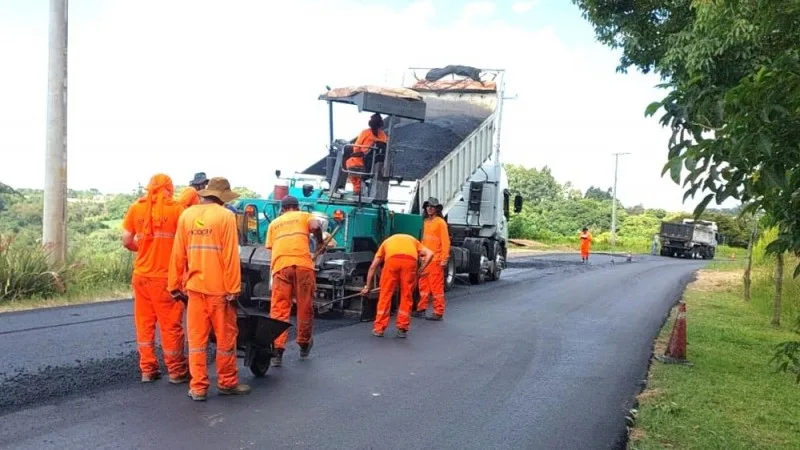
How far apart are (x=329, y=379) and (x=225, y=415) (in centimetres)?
144

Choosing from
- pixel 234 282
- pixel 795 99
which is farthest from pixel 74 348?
pixel 795 99

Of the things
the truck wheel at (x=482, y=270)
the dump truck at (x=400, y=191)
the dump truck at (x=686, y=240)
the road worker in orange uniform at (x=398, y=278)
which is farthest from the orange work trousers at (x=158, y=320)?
the dump truck at (x=686, y=240)

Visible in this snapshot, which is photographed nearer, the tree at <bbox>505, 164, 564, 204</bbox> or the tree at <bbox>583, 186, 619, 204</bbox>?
the tree at <bbox>505, 164, 564, 204</bbox>

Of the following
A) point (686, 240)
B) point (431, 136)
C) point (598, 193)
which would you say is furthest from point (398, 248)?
point (598, 193)

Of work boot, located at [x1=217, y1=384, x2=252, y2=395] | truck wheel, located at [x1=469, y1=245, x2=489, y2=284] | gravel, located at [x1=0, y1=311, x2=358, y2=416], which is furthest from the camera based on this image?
truck wheel, located at [x1=469, y1=245, x2=489, y2=284]

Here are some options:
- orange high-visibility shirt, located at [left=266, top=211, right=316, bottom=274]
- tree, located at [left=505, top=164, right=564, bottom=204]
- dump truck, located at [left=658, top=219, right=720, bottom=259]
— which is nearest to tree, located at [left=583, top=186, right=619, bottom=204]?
tree, located at [left=505, top=164, right=564, bottom=204]

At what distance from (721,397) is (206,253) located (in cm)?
484

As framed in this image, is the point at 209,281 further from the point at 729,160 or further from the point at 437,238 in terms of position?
the point at 437,238

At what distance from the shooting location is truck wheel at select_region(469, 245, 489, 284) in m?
16.6

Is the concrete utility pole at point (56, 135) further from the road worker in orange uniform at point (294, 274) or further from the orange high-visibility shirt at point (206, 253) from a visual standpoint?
the orange high-visibility shirt at point (206, 253)

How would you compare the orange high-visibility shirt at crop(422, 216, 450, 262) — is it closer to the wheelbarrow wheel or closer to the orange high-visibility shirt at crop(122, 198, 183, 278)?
the wheelbarrow wheel

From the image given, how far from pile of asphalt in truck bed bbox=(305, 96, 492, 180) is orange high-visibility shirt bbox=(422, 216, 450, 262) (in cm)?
171

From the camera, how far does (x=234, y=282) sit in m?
5.69

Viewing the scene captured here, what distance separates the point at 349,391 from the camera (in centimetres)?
614
